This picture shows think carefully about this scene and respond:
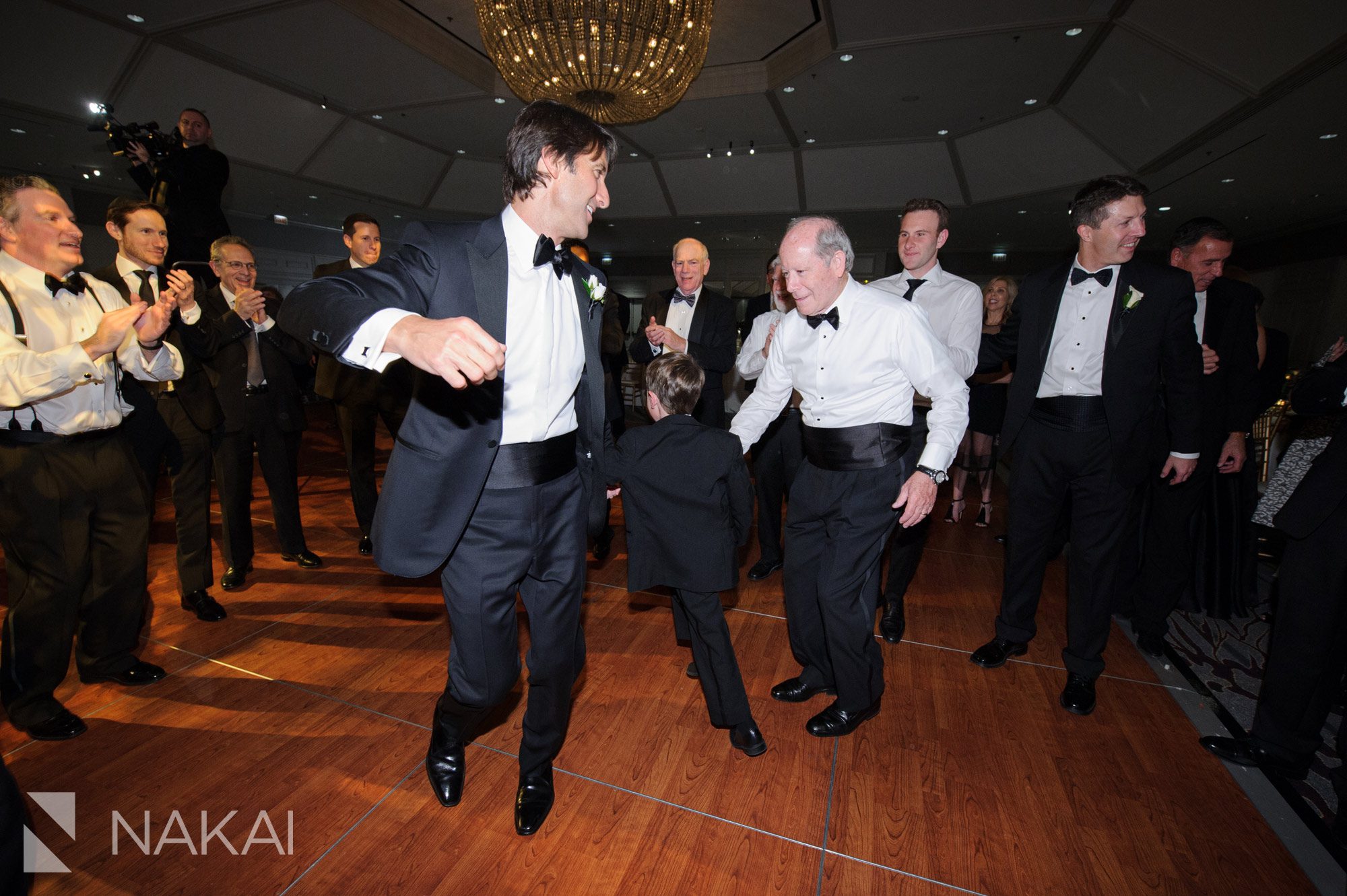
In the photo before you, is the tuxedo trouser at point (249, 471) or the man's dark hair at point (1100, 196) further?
the tuxedo trouser at point (249, 471)

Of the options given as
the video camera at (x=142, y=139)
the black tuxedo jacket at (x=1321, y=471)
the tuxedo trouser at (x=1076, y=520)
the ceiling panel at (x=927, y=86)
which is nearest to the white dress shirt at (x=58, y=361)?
the video camera at (x=142, y=139)

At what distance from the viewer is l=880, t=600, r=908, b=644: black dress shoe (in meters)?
3.20

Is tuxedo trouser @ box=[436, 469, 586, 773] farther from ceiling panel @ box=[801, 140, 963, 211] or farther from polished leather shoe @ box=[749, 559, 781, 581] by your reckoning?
ceiling panel @ box=[801, 140, 963, 211]

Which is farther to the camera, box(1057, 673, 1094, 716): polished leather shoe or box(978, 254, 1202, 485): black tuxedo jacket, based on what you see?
box(1057, 673, 1094, 716): polished leather shoe

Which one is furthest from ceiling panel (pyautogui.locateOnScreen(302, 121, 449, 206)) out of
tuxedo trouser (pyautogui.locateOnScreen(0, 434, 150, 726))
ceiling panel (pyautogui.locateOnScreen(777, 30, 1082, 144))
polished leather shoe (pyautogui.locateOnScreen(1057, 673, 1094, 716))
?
polished leather shoe (pyautogui.locateOnScreen(1057, 673, 1094, 716))

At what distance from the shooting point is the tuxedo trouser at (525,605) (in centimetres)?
171

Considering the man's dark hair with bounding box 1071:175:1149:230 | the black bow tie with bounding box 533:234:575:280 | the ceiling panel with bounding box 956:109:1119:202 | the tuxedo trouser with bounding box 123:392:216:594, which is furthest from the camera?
the ceiling panel with bounding box 956:109:1119:202

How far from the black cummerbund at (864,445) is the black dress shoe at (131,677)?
10.0ft

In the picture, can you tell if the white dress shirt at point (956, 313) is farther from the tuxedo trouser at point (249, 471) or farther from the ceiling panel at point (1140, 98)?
the ceiling panel at point (1140, 98)

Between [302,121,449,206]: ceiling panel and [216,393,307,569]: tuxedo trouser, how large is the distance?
6.67 m

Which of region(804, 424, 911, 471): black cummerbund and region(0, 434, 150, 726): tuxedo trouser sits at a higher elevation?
region(804, 424, 911, 471): black cummerbund

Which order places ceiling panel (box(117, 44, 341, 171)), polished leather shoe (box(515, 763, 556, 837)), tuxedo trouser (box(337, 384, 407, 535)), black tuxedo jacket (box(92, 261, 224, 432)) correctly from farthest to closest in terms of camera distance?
ceiling panel (box(117, 44, 341, 171)) → tuxedo trouser (box(337, 384, 407, 535)) → black tuxedo jacket (box(92, 261, 224, 432)) → polished leather shoe (box(515, 763, 556, 837))

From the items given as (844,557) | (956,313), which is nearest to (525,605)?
(844,557)

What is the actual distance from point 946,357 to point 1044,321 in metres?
0.80
